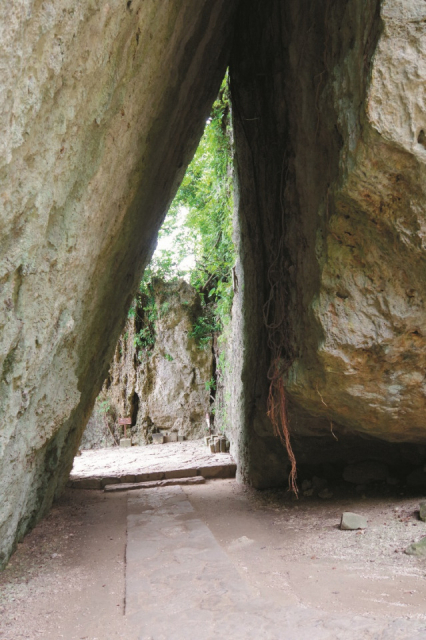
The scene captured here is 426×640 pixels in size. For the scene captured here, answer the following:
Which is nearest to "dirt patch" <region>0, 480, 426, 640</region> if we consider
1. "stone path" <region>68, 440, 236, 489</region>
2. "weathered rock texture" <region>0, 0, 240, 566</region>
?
"weathered rock texture" <region>0, 0, 240, 566</region>

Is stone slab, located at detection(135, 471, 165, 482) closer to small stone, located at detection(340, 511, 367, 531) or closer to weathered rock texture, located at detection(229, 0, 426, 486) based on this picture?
weathered rock texture, located at detection(229, 0, 426, 486)

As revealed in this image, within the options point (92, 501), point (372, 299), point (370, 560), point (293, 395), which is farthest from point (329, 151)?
point (92, 501)

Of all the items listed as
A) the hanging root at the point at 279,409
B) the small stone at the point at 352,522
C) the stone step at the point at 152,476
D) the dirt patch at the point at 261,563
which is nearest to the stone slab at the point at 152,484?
the stone step at the point at 152,476

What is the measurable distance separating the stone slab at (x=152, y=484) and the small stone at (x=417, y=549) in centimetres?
415

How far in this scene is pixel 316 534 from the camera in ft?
14.0

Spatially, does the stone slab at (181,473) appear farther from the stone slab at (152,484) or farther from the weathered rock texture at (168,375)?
the weathered rock texture at (168,375)

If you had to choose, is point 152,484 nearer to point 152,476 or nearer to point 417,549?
point 152,476

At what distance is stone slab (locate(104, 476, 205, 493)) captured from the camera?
6973 mm

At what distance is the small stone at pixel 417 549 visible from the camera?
345 cm

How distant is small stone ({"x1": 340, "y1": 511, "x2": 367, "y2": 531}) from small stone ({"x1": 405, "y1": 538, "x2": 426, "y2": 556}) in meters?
0.68

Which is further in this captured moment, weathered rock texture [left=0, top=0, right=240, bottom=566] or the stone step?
the stone step

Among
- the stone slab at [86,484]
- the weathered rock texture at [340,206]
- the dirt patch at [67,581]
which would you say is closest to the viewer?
the dirt patch at [67,581]

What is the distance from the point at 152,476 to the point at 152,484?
33 cm

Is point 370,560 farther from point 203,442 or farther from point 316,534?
point 203,442
